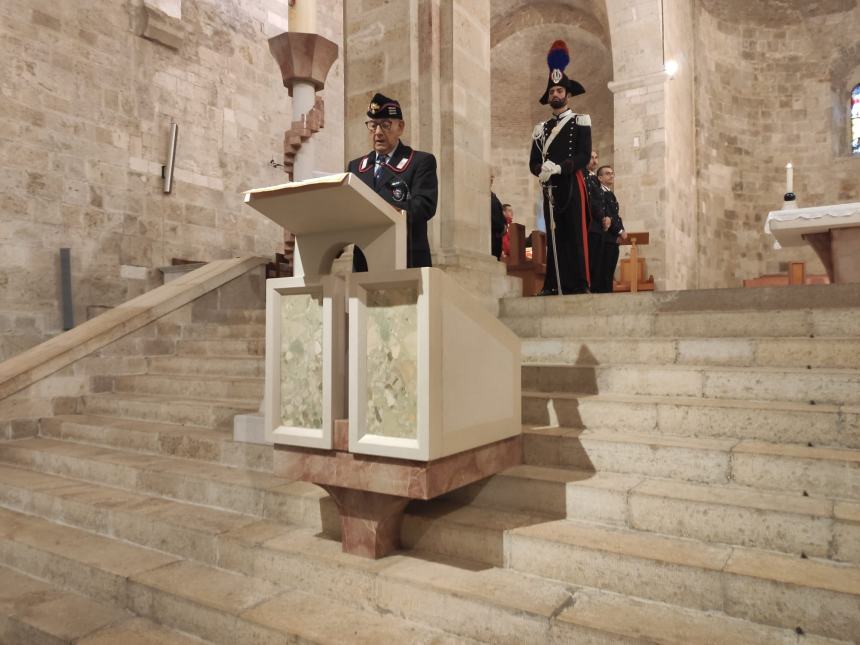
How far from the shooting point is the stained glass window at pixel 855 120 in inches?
517

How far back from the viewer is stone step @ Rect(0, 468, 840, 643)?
2.05 meters

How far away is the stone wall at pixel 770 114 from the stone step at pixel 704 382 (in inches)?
398

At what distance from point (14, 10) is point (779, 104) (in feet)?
43.3

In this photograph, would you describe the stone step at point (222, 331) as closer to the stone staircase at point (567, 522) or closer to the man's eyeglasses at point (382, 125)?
the stone staircase at point (567, 522)

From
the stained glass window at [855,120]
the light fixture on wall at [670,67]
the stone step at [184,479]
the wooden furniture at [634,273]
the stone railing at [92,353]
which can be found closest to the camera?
the stone step at [184,479]

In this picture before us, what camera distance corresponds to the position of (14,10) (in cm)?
739

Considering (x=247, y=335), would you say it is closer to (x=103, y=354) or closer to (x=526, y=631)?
(x=103, y=354)

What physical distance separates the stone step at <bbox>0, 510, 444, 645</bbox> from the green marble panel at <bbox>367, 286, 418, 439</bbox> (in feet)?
2.29

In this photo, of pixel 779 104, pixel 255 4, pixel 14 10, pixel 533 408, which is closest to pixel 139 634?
pixel 533 408

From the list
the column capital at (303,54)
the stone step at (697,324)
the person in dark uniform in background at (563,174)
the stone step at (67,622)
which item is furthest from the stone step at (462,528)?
the column capital at (303,54)

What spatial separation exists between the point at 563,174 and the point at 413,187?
7.71 feet

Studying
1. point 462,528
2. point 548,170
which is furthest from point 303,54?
point 462,528

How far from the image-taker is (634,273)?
A: 7.62 m

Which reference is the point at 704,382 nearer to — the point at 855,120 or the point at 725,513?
the point at 725,513
